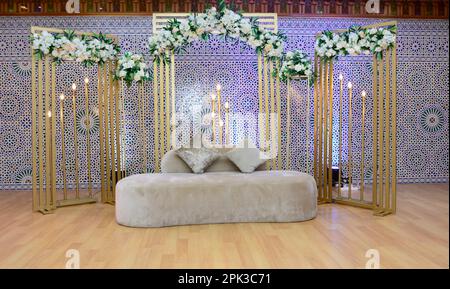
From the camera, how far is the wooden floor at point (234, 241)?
141 inches

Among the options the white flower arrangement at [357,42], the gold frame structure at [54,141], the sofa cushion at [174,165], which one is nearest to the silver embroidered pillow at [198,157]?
the sofa cushion at [174,165]

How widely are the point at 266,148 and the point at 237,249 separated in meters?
2.51

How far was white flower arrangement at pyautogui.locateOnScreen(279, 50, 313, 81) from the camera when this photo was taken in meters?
6.11

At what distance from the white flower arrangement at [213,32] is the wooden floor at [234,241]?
7.35 ft

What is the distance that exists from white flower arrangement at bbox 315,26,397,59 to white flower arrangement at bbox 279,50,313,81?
0.78 feet

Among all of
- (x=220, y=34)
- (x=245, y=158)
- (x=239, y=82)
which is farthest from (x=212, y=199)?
(x=239, y=82)

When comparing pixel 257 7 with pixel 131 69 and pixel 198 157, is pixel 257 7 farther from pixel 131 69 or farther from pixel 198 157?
pixel 198 157

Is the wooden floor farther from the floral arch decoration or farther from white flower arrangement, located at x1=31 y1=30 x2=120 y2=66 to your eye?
white flower arrangement, located at x1=31 y1=30 x2=120 y2=66

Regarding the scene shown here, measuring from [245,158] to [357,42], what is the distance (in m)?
2.06

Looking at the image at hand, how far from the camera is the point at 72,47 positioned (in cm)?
594

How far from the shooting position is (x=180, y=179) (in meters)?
5.01

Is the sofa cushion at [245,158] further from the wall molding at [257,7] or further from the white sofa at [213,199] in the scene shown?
the wall molding at [257,7]

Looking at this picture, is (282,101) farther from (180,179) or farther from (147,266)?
(147,266)

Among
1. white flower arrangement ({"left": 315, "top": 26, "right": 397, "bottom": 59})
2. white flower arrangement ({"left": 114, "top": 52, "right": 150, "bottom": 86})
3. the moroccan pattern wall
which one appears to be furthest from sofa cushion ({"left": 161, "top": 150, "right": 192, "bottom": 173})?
white flower arrangement ({"left": 315, "top": 26, "right": 397, "bottom": 59})
